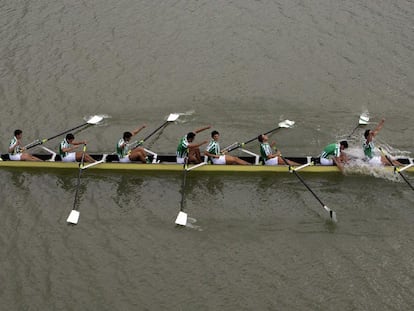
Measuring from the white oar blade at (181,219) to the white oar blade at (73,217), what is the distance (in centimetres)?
260

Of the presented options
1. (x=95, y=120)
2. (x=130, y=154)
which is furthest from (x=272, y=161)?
(x=95, y=120)

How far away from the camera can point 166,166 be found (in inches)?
586

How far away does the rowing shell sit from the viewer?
1452 cm

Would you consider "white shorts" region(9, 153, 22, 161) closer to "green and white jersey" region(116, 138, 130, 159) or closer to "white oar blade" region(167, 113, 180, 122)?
"green and white jersey" region(116, 138, 130, 159)

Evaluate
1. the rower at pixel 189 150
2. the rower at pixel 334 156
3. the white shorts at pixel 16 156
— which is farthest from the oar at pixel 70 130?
the rower at pixel 334 156

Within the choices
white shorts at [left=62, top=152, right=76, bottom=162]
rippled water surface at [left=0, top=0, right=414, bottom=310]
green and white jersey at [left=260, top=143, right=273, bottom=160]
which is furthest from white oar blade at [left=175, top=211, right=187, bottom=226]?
white shorts at [left=62, top=152, right=76, bottom=162]

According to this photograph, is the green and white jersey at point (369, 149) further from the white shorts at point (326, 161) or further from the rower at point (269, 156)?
the rower at point (269, 156)

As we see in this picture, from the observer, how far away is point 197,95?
59.6ft

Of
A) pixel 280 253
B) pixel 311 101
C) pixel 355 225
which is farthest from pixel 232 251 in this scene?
pixel 311 101

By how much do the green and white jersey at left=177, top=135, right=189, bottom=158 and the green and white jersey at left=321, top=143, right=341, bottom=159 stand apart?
382cm

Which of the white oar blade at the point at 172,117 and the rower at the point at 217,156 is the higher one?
the white oar blade at the point at 172,117

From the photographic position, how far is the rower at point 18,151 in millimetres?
15039

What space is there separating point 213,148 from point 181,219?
2.47m

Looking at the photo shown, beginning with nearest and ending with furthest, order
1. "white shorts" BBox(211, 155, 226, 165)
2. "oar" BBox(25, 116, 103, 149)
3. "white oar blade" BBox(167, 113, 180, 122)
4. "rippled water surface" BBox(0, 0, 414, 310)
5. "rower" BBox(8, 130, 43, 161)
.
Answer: "rippled water surface" BBox(0, 0, 414, 310) → "white shorts" BBox(211, 155, 226, 165) → "rower" BBox(8, 130, 43, 161) → "oar" BBox(25, 116, 103, 149) → "white oar blade" BBox(167, 113, 180, 122)
